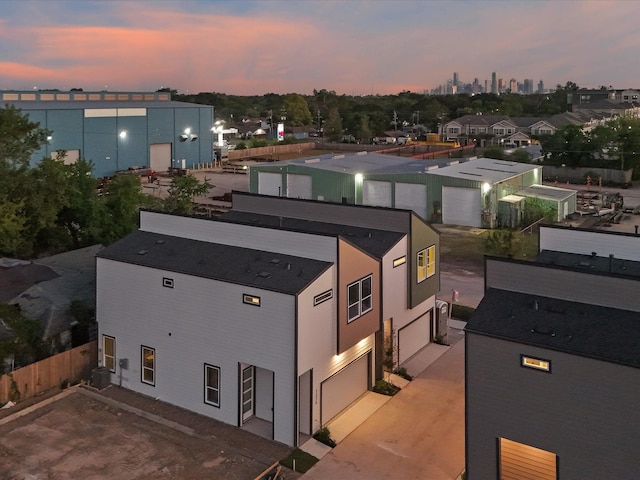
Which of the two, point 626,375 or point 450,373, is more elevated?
point 626,375

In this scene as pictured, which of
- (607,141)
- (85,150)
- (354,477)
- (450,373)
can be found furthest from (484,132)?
(354,477)

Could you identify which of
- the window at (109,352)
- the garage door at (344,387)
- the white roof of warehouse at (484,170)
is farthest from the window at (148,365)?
the white roof of warehouse at (484,170)

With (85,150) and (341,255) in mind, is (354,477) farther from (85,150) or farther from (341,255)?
(85,150)

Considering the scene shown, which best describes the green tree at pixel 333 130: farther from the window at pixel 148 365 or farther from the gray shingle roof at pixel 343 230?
the window at pixel 148 365

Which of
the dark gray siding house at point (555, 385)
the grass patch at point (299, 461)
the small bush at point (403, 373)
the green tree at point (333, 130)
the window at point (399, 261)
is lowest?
the grass patch at point (299, 461)

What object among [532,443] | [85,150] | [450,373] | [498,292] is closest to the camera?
[532,443]

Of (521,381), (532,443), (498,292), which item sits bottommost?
(532,443)

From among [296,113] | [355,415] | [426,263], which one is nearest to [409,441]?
[355,415]

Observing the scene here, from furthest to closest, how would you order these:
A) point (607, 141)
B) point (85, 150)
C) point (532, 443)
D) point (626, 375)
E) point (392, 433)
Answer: point (607, 141) → point (85, 150) → point (392, 433) → point (532, 443) → point (626, 375)
